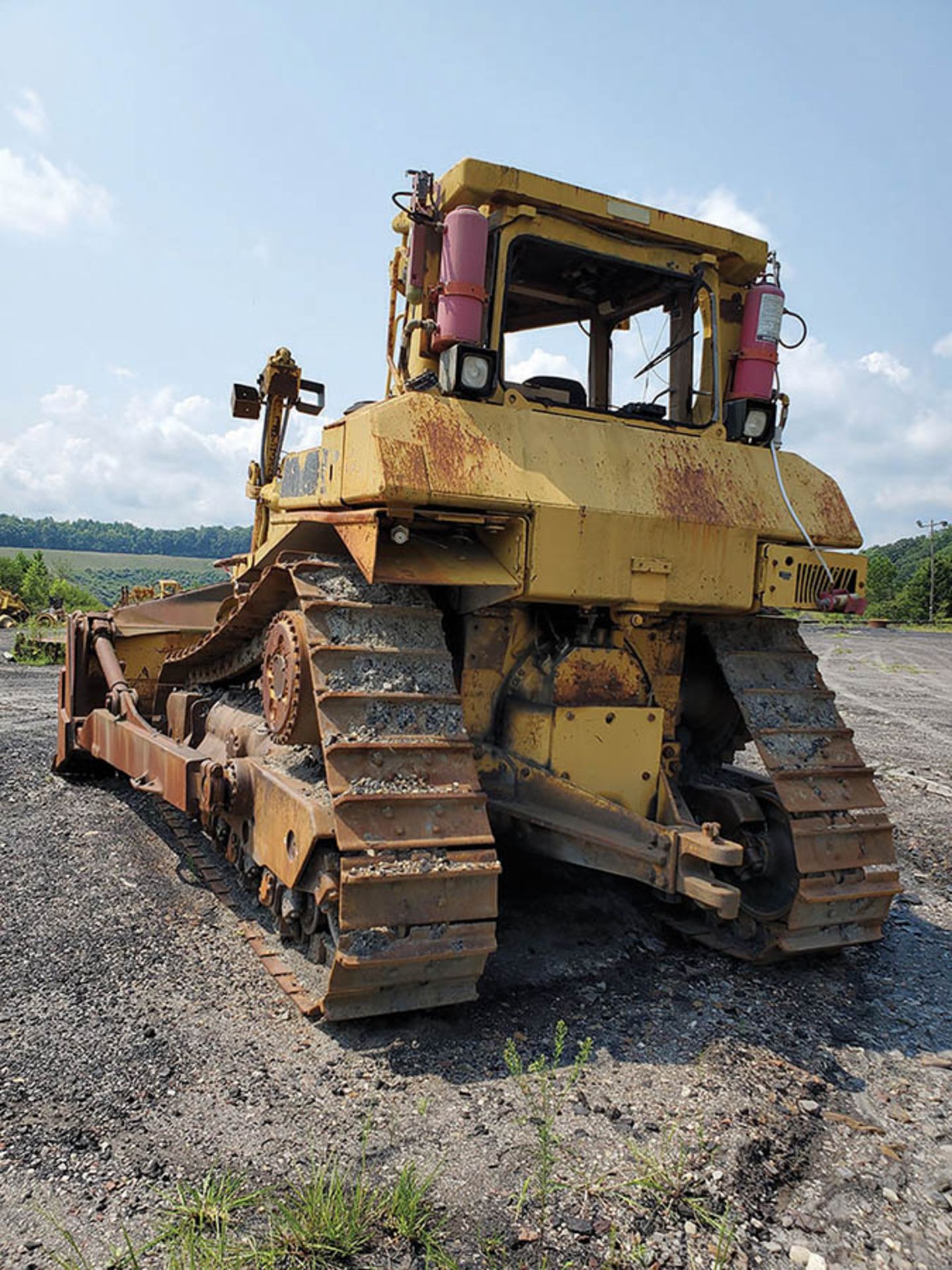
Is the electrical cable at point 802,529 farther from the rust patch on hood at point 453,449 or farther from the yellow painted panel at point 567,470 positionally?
the rust patch on hood at point 453,449

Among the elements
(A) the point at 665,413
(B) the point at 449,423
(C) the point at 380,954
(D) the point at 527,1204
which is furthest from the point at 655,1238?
(A) the point at 665,413

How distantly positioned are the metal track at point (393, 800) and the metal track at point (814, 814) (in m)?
1.49

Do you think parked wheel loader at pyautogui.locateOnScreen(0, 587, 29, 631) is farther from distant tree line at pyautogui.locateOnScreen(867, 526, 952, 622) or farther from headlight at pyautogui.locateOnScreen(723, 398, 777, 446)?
distant tree line at pyautogui.locateOnScreen(867, 526, 952, 622)

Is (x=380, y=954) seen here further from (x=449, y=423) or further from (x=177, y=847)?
(x=177, y=847)

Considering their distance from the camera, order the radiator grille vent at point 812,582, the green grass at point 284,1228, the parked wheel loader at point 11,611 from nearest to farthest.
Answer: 1. the green grass at point 284,1228
2. the radiator grille vent at point 812,582
3. the parked wheel loader at point 11,611

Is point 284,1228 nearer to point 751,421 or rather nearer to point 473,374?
point 473,374

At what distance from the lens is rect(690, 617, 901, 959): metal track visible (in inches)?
166

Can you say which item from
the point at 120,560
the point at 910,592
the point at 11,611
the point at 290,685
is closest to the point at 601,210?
the point at 290,685

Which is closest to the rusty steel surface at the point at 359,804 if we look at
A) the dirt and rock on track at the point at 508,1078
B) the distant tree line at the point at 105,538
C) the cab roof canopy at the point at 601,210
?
the dirt and rock on track at the point at 508,1078

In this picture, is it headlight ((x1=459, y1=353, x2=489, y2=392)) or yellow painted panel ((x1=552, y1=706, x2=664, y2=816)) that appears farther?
yellow painted panel ((x1=552, y1=706, x2=664, y2=816))

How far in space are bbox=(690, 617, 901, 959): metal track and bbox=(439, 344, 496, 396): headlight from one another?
1.70m

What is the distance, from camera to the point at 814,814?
426 centimetres

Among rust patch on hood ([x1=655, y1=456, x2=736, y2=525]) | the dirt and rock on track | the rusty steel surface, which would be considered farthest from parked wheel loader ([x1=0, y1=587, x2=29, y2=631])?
rust patch on hood ([x1=655, y1=456, x2=736, y2=525])

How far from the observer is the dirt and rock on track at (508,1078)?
2639mm
